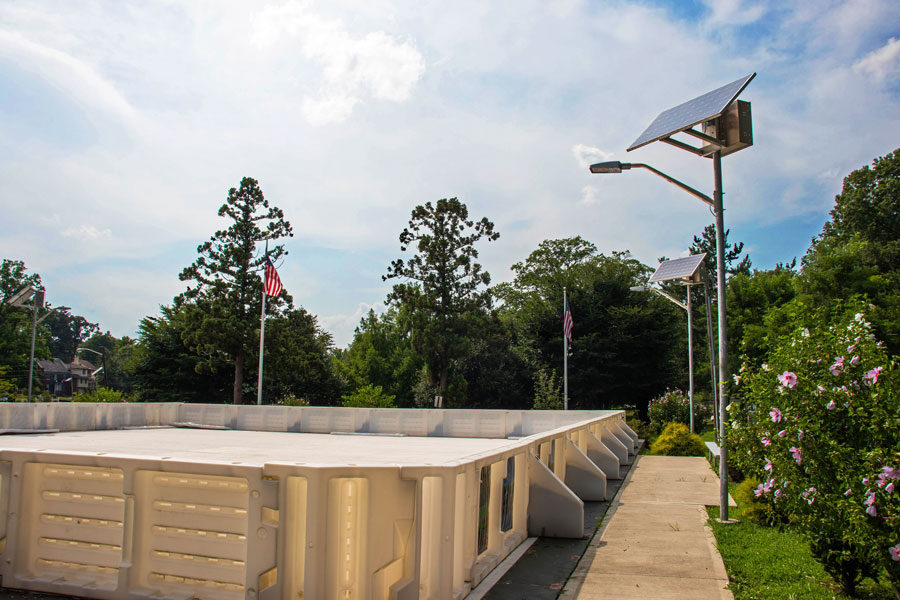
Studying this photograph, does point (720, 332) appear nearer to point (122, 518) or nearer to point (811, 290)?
point (122, 518)

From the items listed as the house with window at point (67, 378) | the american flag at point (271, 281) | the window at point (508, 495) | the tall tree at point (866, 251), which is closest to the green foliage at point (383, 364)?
the american flag at point (271, 281)

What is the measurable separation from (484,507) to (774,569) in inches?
124

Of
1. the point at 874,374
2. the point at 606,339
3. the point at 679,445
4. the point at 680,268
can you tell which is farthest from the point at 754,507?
the point at 606,339

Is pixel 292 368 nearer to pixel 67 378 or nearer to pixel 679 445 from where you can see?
pixel 679 445

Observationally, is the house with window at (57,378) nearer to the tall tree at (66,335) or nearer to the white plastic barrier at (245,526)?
the tall tree at (66,335)

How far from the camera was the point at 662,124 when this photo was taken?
11109mm

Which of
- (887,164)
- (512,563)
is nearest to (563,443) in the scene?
(512,563)

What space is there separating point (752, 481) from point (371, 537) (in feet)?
24.7

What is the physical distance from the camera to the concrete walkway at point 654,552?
6102 millimetres

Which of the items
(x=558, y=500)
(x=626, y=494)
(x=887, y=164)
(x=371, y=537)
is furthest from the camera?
(x=887, y=164)

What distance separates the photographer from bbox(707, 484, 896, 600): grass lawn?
595cm

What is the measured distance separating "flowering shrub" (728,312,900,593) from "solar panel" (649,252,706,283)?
Result: 1255cm

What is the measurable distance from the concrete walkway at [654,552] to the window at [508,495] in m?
0.89

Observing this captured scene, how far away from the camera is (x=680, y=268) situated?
20328 mm
